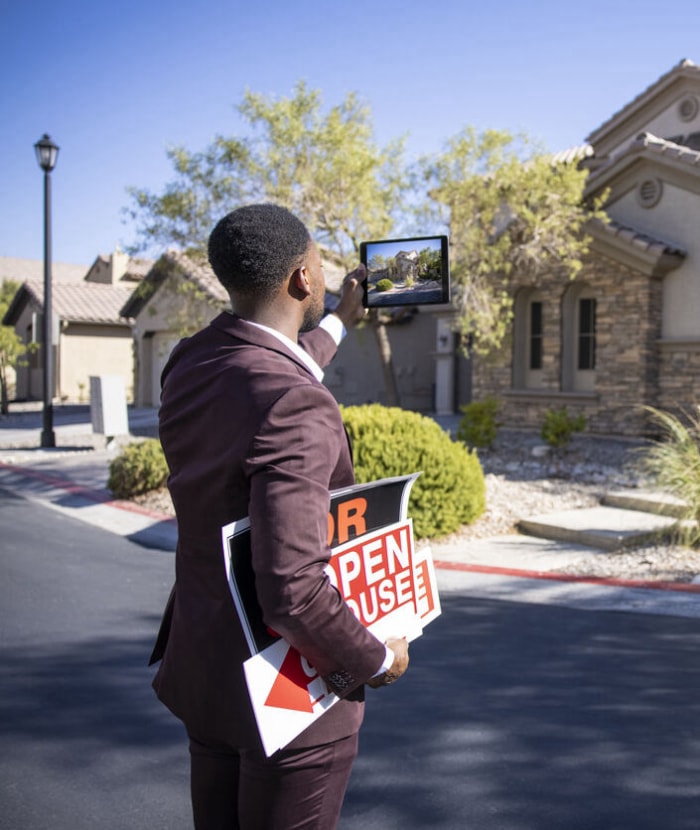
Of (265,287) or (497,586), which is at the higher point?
(265,287)

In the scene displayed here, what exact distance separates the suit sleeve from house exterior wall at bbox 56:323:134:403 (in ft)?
102

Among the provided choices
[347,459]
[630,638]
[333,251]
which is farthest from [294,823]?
[333,251]

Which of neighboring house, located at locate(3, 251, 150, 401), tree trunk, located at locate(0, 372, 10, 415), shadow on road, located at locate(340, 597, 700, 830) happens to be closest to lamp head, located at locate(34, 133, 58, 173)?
tree trunk, located at locate(0, 372, 10, 415)

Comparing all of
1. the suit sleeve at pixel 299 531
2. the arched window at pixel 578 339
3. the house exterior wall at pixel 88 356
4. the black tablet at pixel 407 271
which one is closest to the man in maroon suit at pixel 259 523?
the suit sleeve at pixel 299 531

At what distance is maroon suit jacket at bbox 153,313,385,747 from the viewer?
5.64 ft

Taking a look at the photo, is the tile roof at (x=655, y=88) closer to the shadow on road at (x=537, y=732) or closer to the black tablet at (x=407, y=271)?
the shadow on road at (x=537, y=732)

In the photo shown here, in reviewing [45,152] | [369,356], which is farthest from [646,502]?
[369,356]

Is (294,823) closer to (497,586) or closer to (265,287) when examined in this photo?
(265,287)

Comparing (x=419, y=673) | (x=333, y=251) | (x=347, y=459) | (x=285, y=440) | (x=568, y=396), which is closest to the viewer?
(x=285, y=440)

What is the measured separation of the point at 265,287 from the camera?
78.5 inches

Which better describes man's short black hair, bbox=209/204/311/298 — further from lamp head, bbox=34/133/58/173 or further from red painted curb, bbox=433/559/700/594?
lamp head, bbox=34/133/58/173

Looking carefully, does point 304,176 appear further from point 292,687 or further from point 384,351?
point 292,687

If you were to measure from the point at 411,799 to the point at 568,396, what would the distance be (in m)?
13.8

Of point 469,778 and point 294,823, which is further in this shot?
point 469,778
